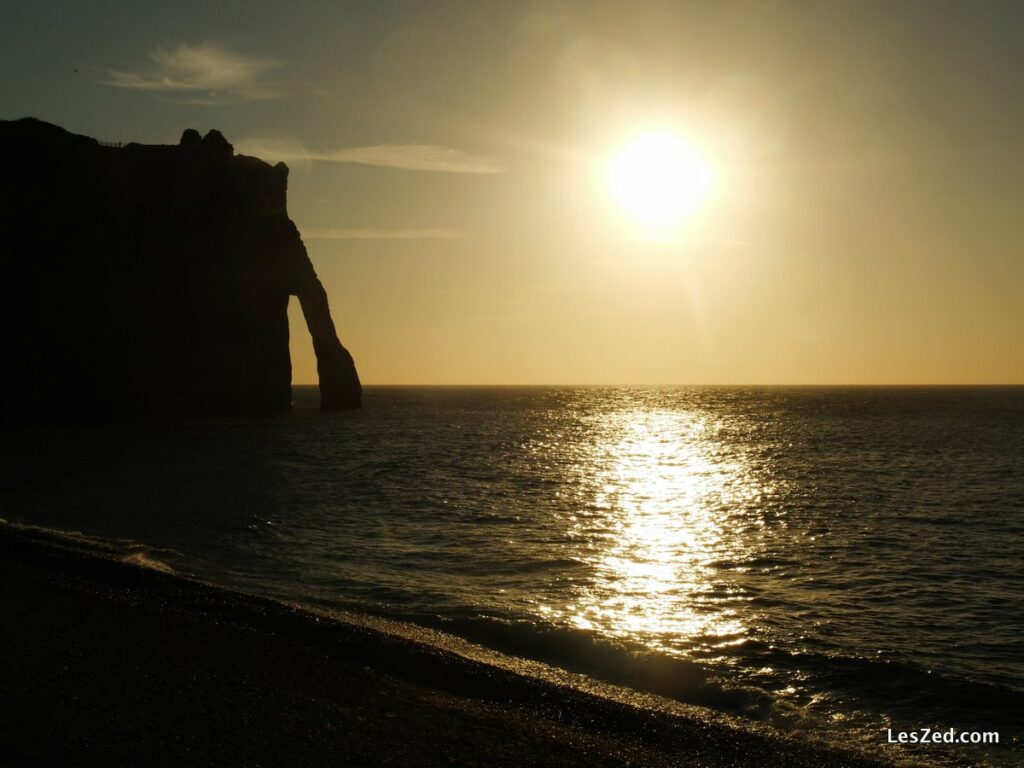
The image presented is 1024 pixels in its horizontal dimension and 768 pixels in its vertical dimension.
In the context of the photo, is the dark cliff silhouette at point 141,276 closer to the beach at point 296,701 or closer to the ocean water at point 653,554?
the ocean water at point 653,554

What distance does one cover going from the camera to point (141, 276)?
63469 millimetres

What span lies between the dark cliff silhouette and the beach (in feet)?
174

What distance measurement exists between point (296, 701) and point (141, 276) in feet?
203

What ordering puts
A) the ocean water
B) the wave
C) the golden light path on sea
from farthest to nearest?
the wave, the golden light path on sea, the ocean water

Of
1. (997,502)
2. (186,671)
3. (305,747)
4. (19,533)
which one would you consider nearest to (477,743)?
(305,747)

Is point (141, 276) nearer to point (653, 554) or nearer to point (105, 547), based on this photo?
point (105, 547)

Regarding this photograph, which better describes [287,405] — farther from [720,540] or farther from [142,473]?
[720,540]

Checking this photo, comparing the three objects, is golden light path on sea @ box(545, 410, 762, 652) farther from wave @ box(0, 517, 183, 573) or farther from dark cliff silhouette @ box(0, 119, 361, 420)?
dark cliff silhouette @ box(0, 119, 361, 420)

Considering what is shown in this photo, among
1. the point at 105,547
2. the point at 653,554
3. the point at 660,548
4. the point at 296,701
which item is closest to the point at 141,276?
the point at 105,547

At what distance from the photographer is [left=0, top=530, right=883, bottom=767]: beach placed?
7.21 m

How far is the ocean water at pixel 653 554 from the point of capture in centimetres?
1080

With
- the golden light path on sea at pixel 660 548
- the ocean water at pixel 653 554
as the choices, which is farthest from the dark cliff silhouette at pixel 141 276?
the golden light path on sea at pixel 660 548

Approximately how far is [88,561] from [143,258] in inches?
2194

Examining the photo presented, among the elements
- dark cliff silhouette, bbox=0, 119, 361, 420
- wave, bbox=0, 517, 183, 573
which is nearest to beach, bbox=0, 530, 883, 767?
wave, bbox=0, 517, 183, 573
